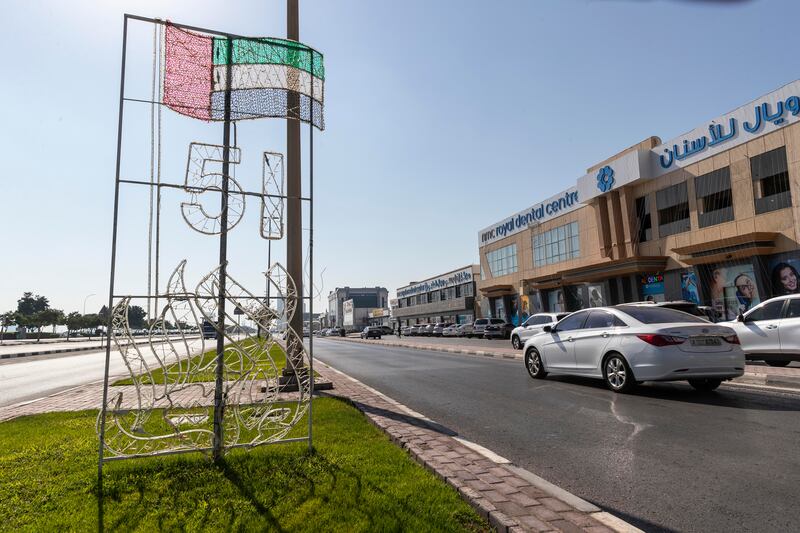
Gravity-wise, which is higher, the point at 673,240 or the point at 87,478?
the point at 673,240

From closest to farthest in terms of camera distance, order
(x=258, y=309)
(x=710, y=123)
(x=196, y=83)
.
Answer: (x=196, y=83)
(x=258, y=309)
(x=710, y=123)

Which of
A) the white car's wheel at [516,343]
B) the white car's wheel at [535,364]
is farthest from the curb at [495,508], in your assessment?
the white car's wheel at [516,343]

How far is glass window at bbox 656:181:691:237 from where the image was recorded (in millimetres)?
26719

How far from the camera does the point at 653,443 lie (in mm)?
5336

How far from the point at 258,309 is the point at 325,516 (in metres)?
2.42

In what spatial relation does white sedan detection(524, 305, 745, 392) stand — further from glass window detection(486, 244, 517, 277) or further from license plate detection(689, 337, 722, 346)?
glass window detection(486, 244, 517, 277)

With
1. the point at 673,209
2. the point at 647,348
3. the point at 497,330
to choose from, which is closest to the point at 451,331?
the point at 497,330

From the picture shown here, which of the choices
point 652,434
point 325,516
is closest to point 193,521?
point 325,516

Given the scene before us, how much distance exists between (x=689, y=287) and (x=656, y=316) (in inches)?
808

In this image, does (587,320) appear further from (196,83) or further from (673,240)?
(673,240)

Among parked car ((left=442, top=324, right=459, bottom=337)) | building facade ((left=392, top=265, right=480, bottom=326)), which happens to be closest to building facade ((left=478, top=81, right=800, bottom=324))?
parked car ((left=442, top=324, right=459, bottom=337))

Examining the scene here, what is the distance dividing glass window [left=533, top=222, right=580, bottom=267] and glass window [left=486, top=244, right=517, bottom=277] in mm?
3775

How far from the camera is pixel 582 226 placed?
1372 inches

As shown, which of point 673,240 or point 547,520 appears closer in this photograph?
point 547,520
